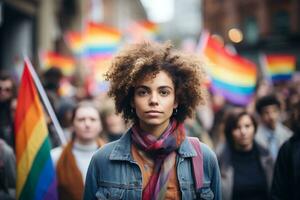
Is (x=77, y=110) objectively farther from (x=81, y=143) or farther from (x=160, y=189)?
(x=160, y=189)

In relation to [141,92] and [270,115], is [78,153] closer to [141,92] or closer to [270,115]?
[141,92]

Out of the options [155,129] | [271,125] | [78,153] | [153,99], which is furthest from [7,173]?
[271,125]

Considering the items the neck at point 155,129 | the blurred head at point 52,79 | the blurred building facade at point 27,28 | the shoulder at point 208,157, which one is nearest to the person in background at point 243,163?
the shoulder at point 208,157

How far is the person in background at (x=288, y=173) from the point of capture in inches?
155

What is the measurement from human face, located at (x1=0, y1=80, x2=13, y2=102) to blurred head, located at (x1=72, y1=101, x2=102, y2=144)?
133cm

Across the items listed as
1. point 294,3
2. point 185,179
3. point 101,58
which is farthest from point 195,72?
point 294,3

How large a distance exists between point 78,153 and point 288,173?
6.74 ft

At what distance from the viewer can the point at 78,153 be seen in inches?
192

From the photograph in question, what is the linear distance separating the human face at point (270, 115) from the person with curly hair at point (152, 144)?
324 centimetres

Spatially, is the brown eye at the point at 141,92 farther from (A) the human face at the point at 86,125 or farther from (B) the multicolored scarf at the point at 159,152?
(A) the human face at the point at 86,125

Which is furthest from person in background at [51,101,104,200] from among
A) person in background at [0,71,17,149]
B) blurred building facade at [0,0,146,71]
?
blurred building facade at [0,0,146,71]

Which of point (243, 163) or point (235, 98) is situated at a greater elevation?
point (235, 98)

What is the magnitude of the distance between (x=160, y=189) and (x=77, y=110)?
7.68 ft

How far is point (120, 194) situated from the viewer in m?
3.09
